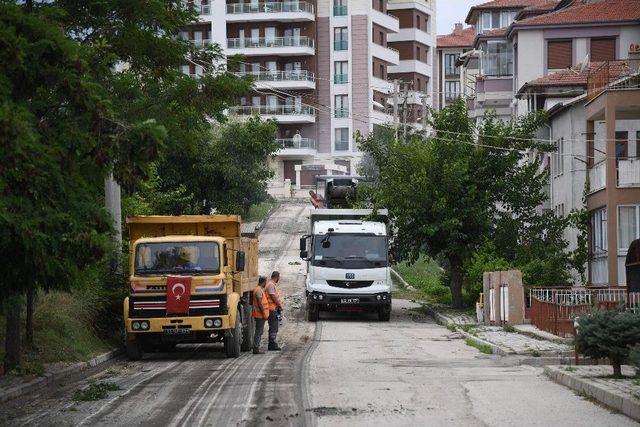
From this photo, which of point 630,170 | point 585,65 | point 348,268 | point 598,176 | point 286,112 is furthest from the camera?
point 286,112

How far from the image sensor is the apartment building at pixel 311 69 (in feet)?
337

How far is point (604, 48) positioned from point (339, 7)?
164ft

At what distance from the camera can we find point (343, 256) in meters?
40.0

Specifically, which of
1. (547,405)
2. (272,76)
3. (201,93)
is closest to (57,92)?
(547,405)

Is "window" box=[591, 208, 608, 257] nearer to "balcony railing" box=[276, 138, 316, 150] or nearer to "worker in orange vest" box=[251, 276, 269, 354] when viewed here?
"worker in orange vest" box=[251, 276, 269, 354]

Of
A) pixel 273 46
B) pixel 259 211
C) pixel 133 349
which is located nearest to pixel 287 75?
pixel 273 46

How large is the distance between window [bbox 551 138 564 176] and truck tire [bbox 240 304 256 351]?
70.0 feet

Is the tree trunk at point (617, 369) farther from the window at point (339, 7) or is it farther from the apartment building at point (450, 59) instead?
the apartment building at point (450, 59)

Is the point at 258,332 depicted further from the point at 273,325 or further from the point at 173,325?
the point at 173,325

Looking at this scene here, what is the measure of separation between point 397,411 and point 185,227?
13.4 meters

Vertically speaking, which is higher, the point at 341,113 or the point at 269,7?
the point at 269,7

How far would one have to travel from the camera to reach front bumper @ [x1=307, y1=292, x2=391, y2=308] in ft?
129

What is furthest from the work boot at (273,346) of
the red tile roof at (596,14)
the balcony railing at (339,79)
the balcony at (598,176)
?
the balcony railing at (339,79)

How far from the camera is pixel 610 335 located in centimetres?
1756
